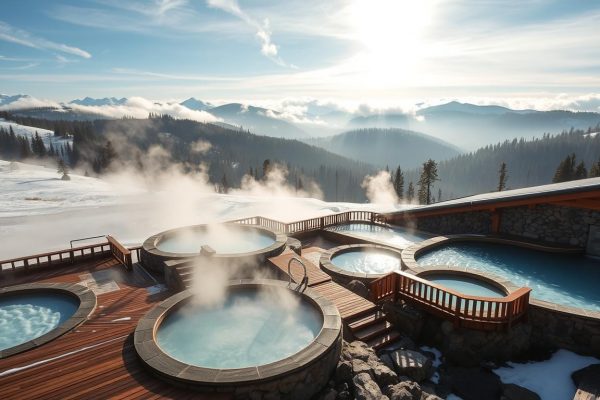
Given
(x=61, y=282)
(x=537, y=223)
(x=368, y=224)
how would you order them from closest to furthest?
(x=61, y=282) → (x=537, y=223) → (x=368, y=224)

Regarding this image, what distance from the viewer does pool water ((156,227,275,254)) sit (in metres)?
14.9

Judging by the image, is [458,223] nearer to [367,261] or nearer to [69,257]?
[367,261]

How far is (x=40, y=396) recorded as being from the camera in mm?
5875

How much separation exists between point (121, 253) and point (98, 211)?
20.9 meters

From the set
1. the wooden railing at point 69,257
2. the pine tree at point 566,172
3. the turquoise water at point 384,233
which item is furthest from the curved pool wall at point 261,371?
the pine tree at point 566,172

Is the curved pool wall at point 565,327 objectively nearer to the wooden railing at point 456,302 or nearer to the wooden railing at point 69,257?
the wooden railing at point 456,302

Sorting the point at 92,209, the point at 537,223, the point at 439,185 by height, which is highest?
the point at 537,223

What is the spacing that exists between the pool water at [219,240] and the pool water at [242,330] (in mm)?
5482

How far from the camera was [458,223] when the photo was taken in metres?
17.9

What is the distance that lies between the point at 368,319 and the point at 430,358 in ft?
6.31

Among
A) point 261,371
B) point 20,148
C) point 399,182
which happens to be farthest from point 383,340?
point 20,148

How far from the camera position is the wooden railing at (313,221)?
18.4 metres

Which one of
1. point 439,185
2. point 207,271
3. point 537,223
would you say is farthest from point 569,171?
point 439,185

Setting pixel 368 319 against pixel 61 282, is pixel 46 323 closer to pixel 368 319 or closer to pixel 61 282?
pixel 61 282
